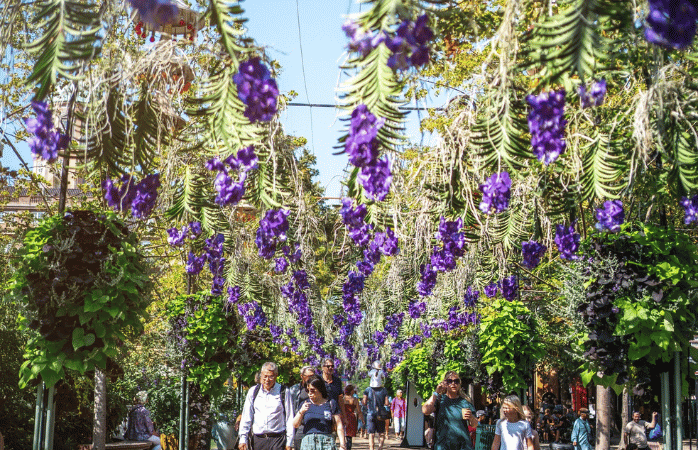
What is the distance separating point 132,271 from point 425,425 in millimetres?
15253

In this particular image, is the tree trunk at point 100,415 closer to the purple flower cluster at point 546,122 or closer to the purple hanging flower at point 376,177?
the purple hanging flower at point 376,177

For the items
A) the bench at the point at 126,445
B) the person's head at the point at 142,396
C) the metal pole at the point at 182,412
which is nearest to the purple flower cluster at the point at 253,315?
the person's head at the point at 142,396

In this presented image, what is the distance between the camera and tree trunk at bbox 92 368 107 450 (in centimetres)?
1086

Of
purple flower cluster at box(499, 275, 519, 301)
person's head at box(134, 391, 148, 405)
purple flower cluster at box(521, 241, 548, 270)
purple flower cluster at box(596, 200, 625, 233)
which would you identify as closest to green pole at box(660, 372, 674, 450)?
purple flower cluster at box(596, 200, 625, 233)

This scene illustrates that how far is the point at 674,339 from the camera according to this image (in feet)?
21.8

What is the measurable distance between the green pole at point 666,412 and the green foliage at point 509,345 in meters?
4.33

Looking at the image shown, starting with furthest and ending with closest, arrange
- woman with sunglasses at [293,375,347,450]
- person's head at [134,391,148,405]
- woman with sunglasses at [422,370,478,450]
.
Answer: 1. person's head at [134,391,148,405]
2. woman with sunglasses at [422,370,478,450]
3. woman with sunglasses at [293,375,347,450]

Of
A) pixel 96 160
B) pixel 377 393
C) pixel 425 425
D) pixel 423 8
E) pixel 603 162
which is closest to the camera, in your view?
pixel 423 8

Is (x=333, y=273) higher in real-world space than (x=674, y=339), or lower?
higher

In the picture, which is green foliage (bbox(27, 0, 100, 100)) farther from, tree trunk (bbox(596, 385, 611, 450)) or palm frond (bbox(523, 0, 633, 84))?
tree trunk (bbox(596, 385, 611, 450))

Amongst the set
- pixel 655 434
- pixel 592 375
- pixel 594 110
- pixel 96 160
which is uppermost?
pixel 594 110

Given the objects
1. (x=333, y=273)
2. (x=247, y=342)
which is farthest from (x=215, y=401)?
(x=333, y=273)

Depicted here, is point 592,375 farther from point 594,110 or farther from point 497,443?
point 594,110

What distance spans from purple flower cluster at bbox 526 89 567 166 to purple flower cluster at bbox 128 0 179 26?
1.91 meters
